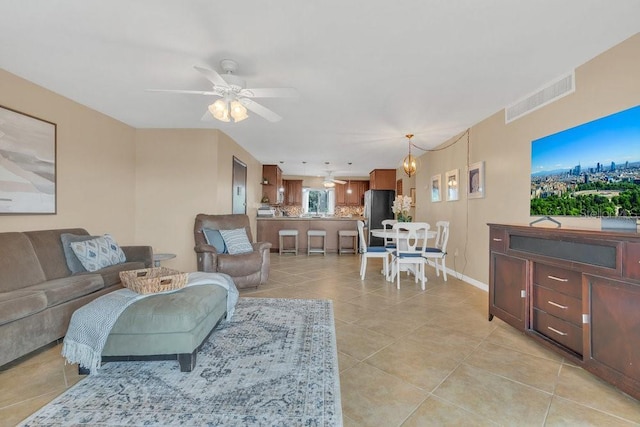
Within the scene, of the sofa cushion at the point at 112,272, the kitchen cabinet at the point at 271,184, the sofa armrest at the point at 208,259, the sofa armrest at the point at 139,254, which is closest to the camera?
the sofa cushion at the point at 112,272

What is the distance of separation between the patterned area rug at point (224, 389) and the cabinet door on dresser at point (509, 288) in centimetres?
165

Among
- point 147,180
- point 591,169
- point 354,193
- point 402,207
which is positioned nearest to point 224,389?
point 591,169

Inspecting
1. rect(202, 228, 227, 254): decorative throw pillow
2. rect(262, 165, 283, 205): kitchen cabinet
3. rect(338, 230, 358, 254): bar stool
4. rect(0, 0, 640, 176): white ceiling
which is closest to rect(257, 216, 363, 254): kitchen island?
rect(338, 230, 358, 254): bar stool

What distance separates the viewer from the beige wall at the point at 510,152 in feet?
7.47

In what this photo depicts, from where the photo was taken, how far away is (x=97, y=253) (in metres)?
3.01

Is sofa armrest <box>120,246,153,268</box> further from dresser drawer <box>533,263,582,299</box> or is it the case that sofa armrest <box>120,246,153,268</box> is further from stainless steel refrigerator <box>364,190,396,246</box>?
stainless steel refrigerator <box>364,190,396,246</box>

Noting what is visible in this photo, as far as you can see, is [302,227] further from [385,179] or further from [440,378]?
[440,378]

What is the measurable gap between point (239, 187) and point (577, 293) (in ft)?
17.9

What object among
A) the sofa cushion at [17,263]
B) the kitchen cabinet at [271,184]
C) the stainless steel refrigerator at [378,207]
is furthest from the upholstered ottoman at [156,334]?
the stainless steel refrigerator at [378,207]

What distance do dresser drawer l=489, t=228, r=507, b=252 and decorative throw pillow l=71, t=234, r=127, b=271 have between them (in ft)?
13.3

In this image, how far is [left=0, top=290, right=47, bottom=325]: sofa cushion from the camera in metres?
1.87

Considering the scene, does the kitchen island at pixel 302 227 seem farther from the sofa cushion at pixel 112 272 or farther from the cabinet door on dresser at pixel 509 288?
the cabinet door on dresser at pixel 509 288

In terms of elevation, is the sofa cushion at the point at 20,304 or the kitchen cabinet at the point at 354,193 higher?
the kitchen cabinet at the point at 354,193

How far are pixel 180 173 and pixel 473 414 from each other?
478 cm
